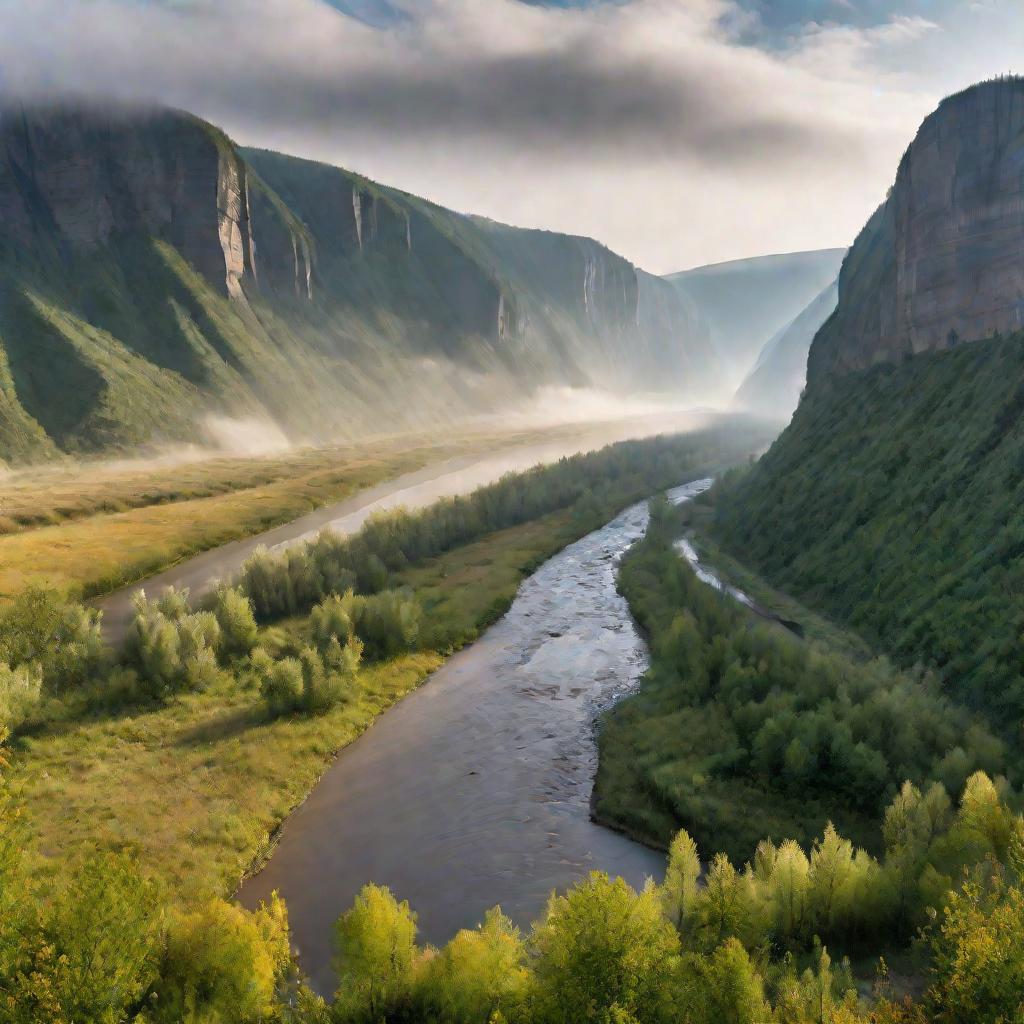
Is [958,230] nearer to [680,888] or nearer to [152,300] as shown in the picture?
[680,888]

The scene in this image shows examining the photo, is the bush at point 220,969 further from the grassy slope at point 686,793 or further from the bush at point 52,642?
the bush at point 52,642

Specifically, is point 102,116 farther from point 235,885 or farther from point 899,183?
point 235,885

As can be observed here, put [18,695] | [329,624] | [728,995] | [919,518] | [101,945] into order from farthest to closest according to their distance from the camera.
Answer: [919,518] < [329,624] < [18,695] < [101,945] < [728,995]

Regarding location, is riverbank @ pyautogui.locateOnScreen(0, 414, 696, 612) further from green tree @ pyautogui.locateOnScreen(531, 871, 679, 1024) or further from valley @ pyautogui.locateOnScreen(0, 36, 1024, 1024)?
green tree @ pyautogui.locateOnScreen(531, 871, 679, 1024)

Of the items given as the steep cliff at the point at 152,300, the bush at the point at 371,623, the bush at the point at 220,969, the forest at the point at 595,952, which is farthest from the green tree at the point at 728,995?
the steep cliff at the point at 152,300

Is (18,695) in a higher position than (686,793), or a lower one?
higher

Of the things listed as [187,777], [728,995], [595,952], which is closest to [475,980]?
[595,952]

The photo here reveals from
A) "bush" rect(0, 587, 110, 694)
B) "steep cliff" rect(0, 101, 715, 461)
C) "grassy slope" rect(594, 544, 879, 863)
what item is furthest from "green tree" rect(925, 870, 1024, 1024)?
"steep cliff" rect(0, 101, 715, 461)
